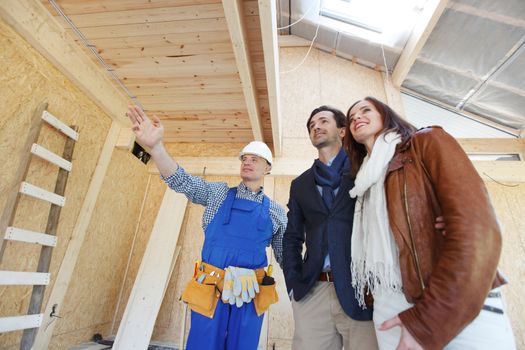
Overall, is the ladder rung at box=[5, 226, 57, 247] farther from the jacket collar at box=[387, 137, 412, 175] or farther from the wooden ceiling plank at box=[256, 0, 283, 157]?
the jacket collar at box=[387, 137, 412, 175]

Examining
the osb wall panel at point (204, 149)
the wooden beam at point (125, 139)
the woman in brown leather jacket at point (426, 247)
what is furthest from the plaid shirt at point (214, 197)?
the osb wall panel at point (204, 149)

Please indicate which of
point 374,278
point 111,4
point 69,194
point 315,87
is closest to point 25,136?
point 69,194

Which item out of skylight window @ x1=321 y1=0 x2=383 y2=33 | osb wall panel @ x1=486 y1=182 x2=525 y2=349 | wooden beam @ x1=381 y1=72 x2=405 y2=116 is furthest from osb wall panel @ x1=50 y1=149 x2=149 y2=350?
osb wall panel @ x1=486 y1=182 x2=525 y2=349

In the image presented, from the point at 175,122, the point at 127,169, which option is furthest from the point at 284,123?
the point at 127,169

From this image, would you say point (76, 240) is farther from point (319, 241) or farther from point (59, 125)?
point (319, 241)

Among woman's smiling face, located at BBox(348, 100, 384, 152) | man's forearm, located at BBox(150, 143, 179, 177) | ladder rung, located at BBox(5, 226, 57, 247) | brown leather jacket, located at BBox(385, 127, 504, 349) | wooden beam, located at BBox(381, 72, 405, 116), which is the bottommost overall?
ladder rung, located at BBox(5, 226, 57, 247)

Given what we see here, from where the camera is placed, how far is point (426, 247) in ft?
2.30

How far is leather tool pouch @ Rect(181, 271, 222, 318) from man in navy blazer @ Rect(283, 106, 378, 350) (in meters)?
0.48

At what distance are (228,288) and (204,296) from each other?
0.14m

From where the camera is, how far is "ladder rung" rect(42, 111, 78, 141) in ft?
6.60

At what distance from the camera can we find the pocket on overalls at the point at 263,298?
5.12 feet

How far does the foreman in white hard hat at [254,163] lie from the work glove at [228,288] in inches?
24.8

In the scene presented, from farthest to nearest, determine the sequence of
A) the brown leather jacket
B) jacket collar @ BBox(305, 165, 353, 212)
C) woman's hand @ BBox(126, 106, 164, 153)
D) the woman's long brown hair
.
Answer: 1. woman's hand @ BBox(126, 106, 164, 153)
2. jacket collar @ BBox(305, 165, 353, 212)
3. the woman's long brown hair
4. the brown leather jacket

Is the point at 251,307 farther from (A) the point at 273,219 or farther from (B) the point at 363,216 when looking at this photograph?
(B) the point at 363,216
